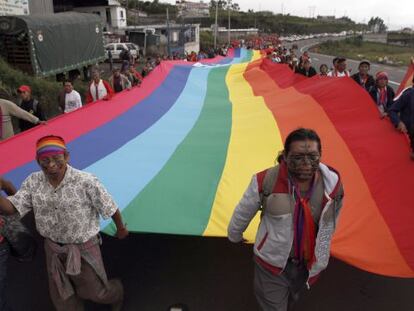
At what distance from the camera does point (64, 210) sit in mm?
2451

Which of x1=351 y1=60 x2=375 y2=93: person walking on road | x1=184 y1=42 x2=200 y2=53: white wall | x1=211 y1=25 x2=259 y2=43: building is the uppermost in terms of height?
x1=351 y1=60 x2=375 y2=93: person walking on road

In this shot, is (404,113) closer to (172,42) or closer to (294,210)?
(294,210)

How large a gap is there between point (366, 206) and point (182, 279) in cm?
171

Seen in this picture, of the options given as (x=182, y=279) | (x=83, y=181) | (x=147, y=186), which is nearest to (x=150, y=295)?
(x=182, y=279)

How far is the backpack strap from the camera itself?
6.99ft

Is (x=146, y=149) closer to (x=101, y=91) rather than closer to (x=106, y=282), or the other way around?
(x=106, y=282)

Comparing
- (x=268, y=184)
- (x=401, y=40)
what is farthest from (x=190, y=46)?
(x=401, y=40)

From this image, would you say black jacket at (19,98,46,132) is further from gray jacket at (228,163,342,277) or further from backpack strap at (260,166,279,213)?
backpack strap at (260,166,279,213)

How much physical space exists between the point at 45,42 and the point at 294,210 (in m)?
15.0

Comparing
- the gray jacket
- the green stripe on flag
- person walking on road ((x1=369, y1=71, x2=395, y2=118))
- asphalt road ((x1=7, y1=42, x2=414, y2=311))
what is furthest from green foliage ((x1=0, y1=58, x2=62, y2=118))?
the gray jacket

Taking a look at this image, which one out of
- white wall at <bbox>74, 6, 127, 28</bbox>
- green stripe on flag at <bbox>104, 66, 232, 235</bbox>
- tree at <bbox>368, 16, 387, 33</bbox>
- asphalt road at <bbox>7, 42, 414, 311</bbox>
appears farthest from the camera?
tree at <bbox>368, 16, 387, 33</bbox>

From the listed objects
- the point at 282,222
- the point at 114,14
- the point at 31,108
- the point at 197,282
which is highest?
the point at 114,14

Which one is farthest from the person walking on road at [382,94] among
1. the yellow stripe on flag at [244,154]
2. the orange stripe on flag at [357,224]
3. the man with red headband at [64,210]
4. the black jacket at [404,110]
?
the man with red headband at [64,210]

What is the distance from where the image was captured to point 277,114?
216 inches
